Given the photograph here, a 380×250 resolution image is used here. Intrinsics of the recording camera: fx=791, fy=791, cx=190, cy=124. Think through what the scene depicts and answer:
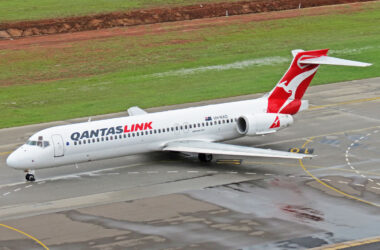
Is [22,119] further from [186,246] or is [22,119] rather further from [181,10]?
[181,10]

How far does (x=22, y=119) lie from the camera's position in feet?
189

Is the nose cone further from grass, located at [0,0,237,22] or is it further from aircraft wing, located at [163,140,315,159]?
grass, located at [0,0,237,22]

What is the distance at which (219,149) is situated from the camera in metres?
44.3

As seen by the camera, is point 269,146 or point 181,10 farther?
point 181,10

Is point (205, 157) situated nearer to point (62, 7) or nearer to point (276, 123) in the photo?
point (276, 123)

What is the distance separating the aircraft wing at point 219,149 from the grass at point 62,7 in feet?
166

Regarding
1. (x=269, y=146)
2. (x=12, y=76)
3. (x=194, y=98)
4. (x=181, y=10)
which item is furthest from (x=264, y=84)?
(x=181, y=10)

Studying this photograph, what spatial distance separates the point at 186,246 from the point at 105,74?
130 ft

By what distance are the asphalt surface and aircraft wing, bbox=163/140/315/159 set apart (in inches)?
43.4

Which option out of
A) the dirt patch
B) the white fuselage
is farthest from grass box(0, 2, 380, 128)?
the white fuselage

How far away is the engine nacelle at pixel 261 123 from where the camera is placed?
151 feet

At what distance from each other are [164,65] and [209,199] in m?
35.6

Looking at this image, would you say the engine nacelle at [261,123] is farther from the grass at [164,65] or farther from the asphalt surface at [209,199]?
the grass at [164,65]

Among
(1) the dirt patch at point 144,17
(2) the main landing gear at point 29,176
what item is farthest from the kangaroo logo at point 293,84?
(1) the dirt patch at point 144,17
